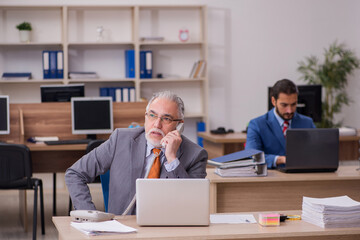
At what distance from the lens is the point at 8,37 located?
6.85 metres

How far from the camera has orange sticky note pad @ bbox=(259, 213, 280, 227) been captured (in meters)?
2.20

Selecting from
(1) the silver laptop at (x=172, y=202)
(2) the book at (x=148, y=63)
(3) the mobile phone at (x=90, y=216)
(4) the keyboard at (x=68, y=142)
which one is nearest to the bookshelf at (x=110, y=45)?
(2) the book at (x=148, y=63)

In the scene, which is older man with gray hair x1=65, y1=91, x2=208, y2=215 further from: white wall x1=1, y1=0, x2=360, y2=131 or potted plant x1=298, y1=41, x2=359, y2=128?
potted plant x1=298, y1=41, x2=359, y2=128

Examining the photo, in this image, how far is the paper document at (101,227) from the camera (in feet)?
6.61

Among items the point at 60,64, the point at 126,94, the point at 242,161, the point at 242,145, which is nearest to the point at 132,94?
the point at 126,94

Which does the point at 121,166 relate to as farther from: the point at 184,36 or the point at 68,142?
the point at 184,36

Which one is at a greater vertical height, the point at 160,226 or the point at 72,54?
the point at 72,54

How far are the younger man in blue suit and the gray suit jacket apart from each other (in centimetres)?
151

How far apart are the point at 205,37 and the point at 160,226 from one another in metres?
4.98

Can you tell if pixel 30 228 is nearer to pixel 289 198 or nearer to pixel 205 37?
pixel 289 198

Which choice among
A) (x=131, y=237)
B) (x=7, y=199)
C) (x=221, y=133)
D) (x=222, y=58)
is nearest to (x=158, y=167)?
(x=131, y=237)

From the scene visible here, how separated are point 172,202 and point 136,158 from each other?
0.51m

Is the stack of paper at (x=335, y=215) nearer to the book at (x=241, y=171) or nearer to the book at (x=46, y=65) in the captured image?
the book at (x=241, y=171)

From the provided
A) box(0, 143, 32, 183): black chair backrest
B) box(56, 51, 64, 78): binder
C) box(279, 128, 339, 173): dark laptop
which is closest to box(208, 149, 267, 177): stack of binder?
box(279, 128, 339, 173): dark laptop
